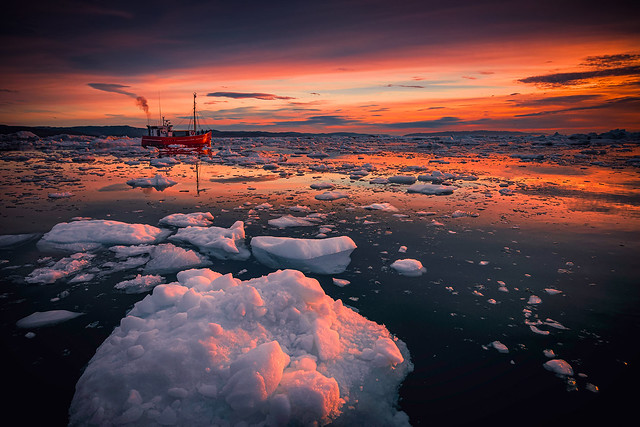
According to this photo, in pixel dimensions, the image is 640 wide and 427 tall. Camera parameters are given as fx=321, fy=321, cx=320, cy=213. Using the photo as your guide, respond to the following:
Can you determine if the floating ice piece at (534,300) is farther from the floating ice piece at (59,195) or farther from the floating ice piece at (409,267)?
the floating ice piece at (59,195)

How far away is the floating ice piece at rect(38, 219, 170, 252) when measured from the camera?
558cm

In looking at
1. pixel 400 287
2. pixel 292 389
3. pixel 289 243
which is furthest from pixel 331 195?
pixel 292 389

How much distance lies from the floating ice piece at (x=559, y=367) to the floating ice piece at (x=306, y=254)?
2708 mm

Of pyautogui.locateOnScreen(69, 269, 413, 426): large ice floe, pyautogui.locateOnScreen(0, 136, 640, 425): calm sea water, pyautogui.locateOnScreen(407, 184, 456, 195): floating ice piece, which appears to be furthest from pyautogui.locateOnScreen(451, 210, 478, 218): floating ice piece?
pyautogui.locateOnScreen(69, 269, 413, 426): large ice floe

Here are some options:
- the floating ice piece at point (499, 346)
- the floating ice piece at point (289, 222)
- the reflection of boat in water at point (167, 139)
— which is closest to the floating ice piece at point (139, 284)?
the floating ice piece at point (289, 222)

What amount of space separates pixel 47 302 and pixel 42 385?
1.61 m

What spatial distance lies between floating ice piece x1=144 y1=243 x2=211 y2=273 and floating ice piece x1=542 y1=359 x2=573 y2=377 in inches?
177

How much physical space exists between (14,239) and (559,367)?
8.22 metres

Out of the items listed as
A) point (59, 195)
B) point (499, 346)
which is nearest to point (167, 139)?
point (59, 195)

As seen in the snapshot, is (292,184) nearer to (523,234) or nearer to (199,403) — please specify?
(523,234)

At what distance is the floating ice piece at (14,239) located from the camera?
559 centimetres

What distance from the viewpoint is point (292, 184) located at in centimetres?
1273

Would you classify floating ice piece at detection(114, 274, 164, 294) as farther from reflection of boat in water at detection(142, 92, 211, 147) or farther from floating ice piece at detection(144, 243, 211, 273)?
reflection of boat in water at detection(142, 92, 211, 147)

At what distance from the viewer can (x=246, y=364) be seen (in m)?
2.47
